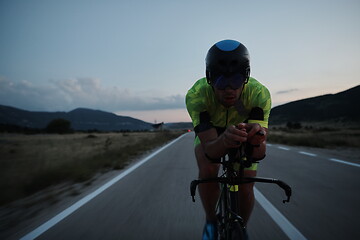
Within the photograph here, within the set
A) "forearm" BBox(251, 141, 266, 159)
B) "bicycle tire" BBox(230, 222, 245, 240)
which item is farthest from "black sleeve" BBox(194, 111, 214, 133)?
"bicycle tire" BBox(230, 222, 245, 240)

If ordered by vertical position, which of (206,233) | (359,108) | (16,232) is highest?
(359,108)

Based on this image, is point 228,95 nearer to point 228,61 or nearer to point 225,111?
point 228,61

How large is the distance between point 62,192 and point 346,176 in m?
6.09

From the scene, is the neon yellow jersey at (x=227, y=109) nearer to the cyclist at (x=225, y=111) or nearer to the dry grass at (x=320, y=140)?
the cyclist at (x=225, y=111)

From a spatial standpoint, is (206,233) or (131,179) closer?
(206,233)

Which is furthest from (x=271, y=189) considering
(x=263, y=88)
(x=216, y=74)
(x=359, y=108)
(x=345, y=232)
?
(x=359, y=108)

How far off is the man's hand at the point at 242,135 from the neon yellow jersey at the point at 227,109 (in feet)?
1.21

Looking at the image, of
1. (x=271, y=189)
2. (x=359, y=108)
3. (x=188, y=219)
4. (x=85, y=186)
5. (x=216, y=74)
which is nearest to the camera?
(x=216, y=74)

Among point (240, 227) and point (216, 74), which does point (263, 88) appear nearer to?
point (216, 74)

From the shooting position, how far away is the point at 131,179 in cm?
609

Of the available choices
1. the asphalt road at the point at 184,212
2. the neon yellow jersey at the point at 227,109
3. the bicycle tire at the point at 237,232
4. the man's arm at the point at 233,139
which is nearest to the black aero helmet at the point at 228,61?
the neon yellow jersey at the point at 227,109

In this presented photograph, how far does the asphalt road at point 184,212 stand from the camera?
2.88 metres

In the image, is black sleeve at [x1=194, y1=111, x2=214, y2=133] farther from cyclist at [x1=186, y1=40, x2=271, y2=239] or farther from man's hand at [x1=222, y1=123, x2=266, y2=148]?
man's hand at [x1=222, y1=123, x2=266, y2=148]

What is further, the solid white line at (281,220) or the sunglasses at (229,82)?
the solid white line at (281,220)
